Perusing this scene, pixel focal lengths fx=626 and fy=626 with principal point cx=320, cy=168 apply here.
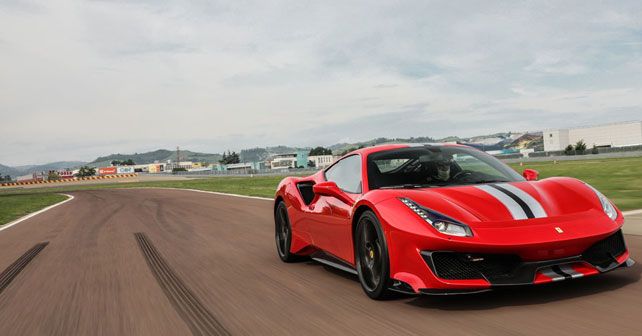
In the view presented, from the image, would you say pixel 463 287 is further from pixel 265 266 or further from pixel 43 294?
pixel 43 294

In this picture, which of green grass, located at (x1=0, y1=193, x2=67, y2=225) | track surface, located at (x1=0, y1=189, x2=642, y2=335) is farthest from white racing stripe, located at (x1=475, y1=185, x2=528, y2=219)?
green grass, located at (x1=0, y1=193, x2=67, y2=225)

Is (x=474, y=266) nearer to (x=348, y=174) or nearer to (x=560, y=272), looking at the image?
(x=560, y=272)

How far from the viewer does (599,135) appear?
13912 cm

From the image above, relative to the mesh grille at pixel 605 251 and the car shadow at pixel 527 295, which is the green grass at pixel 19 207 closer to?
the car shadow at pixel 527 295

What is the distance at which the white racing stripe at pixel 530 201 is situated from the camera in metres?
4.19

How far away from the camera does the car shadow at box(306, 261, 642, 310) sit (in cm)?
433

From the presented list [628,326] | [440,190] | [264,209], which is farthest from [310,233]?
[264,209]

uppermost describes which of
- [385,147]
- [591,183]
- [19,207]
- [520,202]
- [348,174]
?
[385,147]

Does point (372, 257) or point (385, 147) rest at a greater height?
point (385, 147)

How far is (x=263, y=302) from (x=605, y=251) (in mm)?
2568

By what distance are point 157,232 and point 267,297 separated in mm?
6776

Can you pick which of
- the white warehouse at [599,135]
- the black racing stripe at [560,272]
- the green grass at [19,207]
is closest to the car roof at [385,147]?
the black racing stripe at [560,272]

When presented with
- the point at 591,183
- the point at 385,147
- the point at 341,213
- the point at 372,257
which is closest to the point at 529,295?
the point at 372,257

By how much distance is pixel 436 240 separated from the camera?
4051mm
